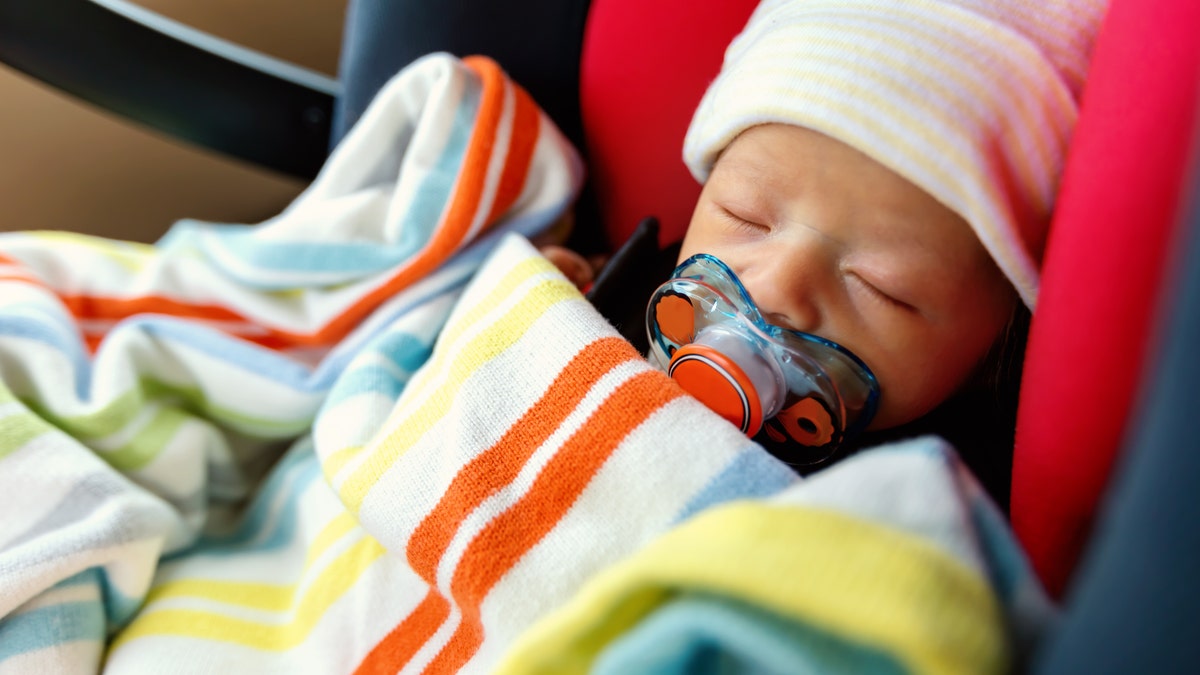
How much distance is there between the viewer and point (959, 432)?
0.67 metres

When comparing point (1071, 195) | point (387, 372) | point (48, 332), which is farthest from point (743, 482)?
point (48, 332)

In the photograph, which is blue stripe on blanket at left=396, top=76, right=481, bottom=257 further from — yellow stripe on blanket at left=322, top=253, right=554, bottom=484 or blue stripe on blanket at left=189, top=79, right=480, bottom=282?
yellow stripe on blanket at left=322, top=253, right=554, bottom=484

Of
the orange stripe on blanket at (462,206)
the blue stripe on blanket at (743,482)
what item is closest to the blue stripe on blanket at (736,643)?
the blue stripe on blanket at (743,482)

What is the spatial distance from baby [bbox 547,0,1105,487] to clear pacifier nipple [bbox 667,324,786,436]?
3 centimetres

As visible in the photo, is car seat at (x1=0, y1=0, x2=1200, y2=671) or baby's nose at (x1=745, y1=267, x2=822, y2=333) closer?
car seat at (x1=0, y1=0, x2=1200, y2=671)

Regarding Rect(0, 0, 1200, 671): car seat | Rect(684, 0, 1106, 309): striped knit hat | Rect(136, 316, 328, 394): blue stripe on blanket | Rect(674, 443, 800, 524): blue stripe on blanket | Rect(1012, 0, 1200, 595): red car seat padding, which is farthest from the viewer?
Rect(136, 316, 328, 394): blue stripe on blanket

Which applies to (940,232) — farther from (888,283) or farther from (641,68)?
(641,68)

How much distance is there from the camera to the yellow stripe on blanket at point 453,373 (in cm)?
57

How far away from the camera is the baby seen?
0.55 m

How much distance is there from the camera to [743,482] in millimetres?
445

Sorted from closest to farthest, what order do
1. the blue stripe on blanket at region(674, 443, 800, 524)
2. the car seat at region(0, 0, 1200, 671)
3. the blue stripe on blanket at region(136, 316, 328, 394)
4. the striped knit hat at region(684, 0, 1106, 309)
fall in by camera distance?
the car seat at region(0, 0, 1200, 671)
the blue stripe on blanket at region(674, 443, 800, 524)
the striped knit hat at region(684, 0, 1106, 309)
the blue stripe on blanket at region(136, 316, 328, 394)

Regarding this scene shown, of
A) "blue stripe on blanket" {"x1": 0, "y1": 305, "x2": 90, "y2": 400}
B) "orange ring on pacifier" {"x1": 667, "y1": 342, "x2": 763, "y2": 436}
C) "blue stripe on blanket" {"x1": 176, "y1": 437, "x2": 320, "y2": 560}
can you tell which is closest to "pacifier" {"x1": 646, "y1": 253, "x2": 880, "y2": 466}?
"orange ring on pacifier" {"x1": 667, "y1": 342, "x2": 763, "y2": 436}

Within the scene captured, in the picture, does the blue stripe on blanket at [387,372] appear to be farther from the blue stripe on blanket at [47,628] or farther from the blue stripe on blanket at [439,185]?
the blue stripe on blanket at [47,628]

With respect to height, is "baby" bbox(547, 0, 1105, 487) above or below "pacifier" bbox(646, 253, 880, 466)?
above
